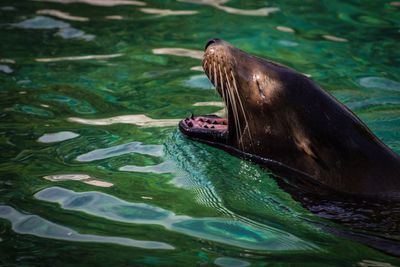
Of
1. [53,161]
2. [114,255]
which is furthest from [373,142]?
[53,161]

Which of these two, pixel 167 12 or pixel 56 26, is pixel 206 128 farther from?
pixel 167 12

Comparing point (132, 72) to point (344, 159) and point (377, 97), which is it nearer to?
point (377, 97)

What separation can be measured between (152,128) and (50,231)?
6.32ft

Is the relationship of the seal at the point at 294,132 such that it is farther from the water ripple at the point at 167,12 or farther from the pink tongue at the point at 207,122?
the water ripple at the point at 167,12

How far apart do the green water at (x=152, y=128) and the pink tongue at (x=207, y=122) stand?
136 millimetres

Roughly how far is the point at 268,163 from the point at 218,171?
330 millimetres

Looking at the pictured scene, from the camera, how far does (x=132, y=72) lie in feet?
24.3

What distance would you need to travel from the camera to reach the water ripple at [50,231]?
4.13 metres

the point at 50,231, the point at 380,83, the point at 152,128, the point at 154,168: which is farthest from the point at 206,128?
the point at 380,83

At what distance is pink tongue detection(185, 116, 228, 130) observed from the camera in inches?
220

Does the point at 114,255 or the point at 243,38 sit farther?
the point at 243,38

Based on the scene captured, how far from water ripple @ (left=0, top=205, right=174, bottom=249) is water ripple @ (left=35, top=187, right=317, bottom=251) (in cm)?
24

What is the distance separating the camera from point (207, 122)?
5.65 meters

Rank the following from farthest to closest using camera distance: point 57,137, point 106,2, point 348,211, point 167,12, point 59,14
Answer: point 106,2
point 167,12
point 59,14
point 57,137
point 348,211
